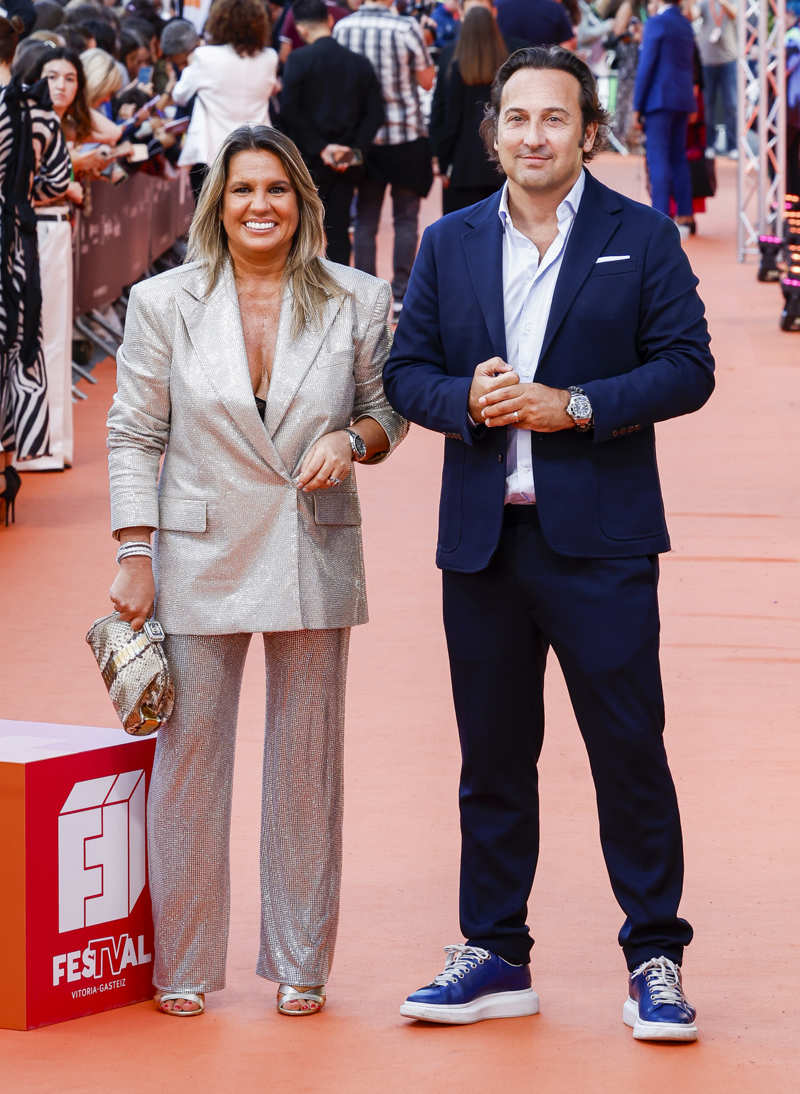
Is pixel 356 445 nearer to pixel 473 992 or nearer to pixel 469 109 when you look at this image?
pixel 473 992

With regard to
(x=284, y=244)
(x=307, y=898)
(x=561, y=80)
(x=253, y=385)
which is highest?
(x=561, y=80)

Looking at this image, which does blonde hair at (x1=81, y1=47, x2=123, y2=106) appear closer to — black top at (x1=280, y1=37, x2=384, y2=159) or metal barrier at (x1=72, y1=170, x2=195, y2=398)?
metal barrier at (x1=72, y1=170, x2=195, y2=398)

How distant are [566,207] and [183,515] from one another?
975 millimetres

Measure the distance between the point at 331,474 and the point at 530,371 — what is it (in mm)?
439

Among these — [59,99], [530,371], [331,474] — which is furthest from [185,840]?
[59,99]

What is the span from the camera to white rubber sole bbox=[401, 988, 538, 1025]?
412 centimetres

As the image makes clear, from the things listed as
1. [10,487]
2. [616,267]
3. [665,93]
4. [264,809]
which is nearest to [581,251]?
[616,267]

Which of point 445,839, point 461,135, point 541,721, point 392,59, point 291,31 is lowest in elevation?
point 445,839

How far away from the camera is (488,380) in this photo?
382 centimetres

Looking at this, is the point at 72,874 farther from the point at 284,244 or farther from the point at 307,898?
the point at 284,244

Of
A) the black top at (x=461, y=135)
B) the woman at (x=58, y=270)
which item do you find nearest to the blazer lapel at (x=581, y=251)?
the woman at (x=58, y=270)

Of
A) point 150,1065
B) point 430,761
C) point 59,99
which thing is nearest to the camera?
point 150,1065

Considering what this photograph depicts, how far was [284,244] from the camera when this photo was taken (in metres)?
4.09

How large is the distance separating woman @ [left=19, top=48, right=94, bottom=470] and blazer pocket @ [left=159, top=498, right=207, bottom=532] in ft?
18.8
